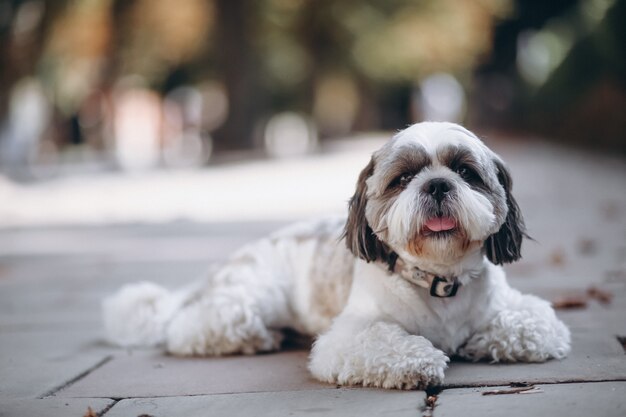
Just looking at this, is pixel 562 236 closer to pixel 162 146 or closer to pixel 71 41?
pixel 71 41

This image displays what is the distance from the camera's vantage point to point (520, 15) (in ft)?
105

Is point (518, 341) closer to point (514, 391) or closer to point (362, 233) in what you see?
point (514, 391)

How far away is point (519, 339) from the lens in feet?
12.4

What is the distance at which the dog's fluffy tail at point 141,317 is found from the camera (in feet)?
15.6

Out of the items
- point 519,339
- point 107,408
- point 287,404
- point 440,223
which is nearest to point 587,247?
point 519,339

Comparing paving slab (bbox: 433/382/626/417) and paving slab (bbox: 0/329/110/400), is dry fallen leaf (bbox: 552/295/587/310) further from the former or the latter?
paving slab (bbox: 0/329/110/400)

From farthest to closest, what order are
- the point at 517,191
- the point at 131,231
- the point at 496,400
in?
the point at 517,191
the point at 131,231
the point at 496,400

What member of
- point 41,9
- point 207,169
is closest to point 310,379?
point 207,169

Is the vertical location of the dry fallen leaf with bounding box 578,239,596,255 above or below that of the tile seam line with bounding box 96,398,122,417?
above

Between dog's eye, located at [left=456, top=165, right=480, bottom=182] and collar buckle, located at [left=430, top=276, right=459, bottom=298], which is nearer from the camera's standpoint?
dog's eye, located at [left=456, top=165, right=480, bottom=182]

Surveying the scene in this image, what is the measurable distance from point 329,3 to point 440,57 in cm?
649

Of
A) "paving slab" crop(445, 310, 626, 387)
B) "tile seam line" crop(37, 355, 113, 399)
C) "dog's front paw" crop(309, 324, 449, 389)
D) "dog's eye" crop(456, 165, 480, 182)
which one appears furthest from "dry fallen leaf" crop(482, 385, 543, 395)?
"tile seam line" crop(37, 355, 113, 399)

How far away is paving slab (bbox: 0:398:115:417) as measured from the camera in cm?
342

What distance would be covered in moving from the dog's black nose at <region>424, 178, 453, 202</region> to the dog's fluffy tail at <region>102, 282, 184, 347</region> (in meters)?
1.86
